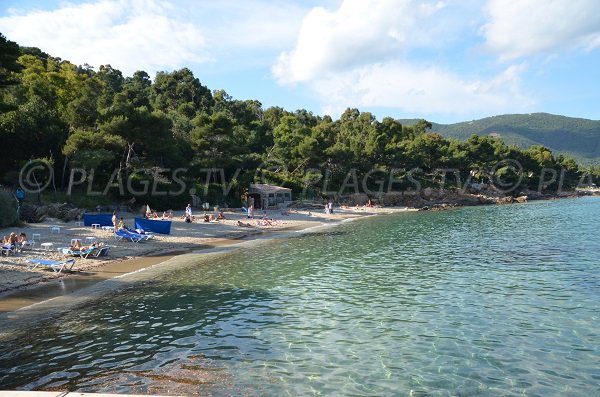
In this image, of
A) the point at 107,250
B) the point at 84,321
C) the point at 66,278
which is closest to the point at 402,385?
the point at 84,321

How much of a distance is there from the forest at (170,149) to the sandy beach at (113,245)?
6.05 m

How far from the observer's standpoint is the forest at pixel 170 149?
36.0 meters

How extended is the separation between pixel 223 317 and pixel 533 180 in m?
107

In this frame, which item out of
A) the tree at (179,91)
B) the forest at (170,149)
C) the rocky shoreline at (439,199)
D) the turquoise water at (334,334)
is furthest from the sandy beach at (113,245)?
the tree at (179,91)

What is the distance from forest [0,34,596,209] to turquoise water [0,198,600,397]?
62.1 feet

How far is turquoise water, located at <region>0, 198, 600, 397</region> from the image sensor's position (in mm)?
8195

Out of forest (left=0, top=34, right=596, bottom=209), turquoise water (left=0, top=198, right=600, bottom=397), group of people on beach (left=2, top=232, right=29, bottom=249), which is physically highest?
forest (left=0, top=34, right=596, bottom=209)

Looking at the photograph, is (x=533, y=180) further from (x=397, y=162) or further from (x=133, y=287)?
(x=133, y=287)

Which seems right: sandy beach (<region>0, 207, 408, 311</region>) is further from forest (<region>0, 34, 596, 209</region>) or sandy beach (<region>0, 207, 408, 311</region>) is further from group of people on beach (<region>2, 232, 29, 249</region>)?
forest (<region>0, 34, 596, 209</region>)

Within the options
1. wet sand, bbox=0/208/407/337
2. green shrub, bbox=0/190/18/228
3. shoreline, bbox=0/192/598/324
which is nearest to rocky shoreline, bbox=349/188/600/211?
shoreline, bbox=0/192/598/324

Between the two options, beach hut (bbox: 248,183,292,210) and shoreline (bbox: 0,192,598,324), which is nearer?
shoreline (bbox: 0,192,598,324)

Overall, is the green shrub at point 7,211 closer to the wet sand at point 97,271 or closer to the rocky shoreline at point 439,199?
the wet sand at point 97,271

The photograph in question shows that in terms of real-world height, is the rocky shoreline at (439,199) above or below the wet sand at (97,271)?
above

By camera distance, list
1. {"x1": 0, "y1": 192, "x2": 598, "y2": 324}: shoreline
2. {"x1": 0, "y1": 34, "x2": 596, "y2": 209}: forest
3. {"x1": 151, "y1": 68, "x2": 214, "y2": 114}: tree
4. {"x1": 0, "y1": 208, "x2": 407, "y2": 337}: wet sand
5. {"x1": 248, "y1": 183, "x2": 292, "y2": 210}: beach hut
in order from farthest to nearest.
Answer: {"x1": 151, "y1": 68, "x2": 214, "y2": 114}: tree
{"x1": 248, "y1": 183, "x2": 292, "y2": 210}: beach hut
{"x1": 0, "y1": 34, "x2": 596, "y2": 209}: forest
{"x1": 0, "y1": 192, "x2": 598, "y2": 324}: shoreline
{"x1": 0, "y1": 208, "x2": 407, "y2": 337}: wet sand
